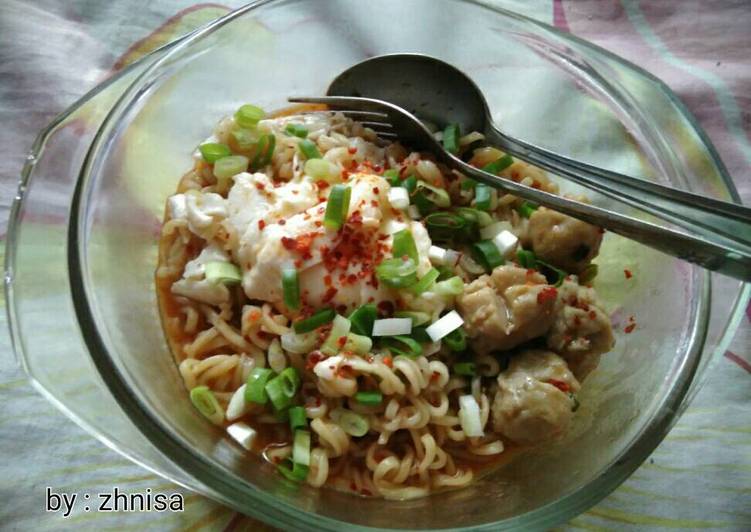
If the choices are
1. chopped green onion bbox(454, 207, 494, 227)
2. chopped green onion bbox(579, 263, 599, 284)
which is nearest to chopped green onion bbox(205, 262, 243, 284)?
chopped green onion bbox(454, 207, 494, 227)

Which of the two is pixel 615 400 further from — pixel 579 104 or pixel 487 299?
pixel 579 104

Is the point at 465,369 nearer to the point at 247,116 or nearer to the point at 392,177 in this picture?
the point at 392,177

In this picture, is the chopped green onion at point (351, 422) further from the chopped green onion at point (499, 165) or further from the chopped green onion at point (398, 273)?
the chopped green onion at point (499, 165)

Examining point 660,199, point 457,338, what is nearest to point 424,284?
point 457,338

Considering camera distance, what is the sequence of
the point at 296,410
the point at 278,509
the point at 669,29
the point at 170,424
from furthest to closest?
the point at 669,29 < the point at 296,410 < the point at 170,424 < the point at 278,509

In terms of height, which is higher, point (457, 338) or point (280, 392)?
point (457, 338)

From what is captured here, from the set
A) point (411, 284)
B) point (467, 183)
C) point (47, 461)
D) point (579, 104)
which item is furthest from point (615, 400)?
point (47, 461)
